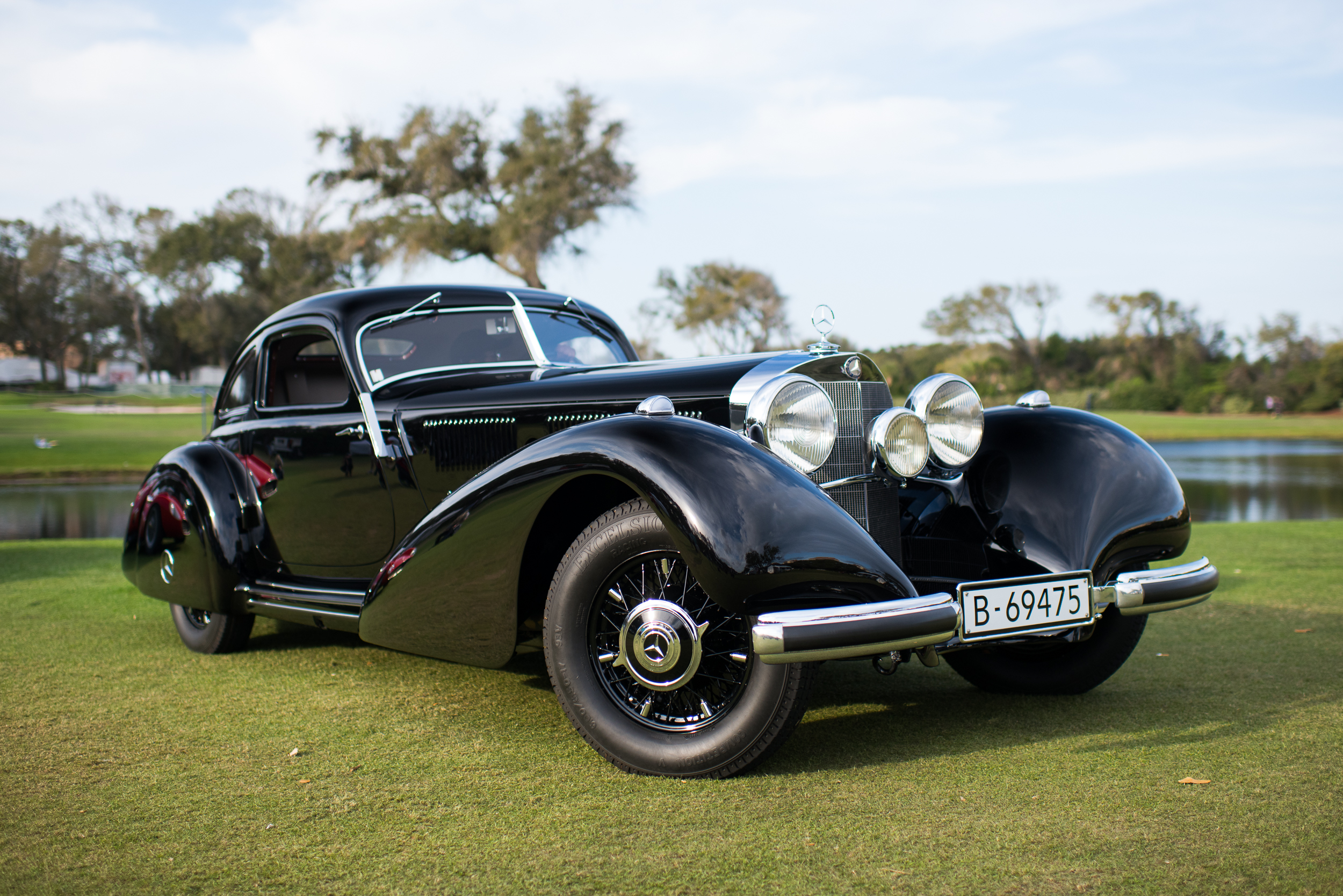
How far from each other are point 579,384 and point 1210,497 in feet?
40.4

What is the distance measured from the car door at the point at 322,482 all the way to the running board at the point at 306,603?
16cm

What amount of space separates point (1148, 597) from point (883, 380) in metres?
1.11

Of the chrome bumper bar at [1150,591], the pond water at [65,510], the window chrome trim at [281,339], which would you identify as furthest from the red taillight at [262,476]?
the pond water at [65,510]

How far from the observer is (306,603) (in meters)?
4.01

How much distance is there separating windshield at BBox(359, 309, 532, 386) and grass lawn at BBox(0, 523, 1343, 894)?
4.34ft

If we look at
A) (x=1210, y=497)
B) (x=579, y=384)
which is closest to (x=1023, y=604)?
Result: (x=579, y=384)

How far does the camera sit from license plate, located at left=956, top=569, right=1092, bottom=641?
2.78 meters

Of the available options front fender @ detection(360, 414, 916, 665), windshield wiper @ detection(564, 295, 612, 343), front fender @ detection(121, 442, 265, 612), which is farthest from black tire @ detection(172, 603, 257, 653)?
windshield wiper @ detection(564, 295, 612, 343)

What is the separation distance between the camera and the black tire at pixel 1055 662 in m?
3.54

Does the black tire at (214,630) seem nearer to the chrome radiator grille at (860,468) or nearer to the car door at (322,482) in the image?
the car door at (322,482)

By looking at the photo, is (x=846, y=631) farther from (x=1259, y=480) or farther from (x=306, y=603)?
(x=1259, y=480)

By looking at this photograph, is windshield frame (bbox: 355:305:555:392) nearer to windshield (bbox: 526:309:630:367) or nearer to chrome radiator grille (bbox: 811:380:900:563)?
windshield (bbox: 526:309:630:367)

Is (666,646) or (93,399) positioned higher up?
(93,399)

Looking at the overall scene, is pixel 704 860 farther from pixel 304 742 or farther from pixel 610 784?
pixel 304 742
